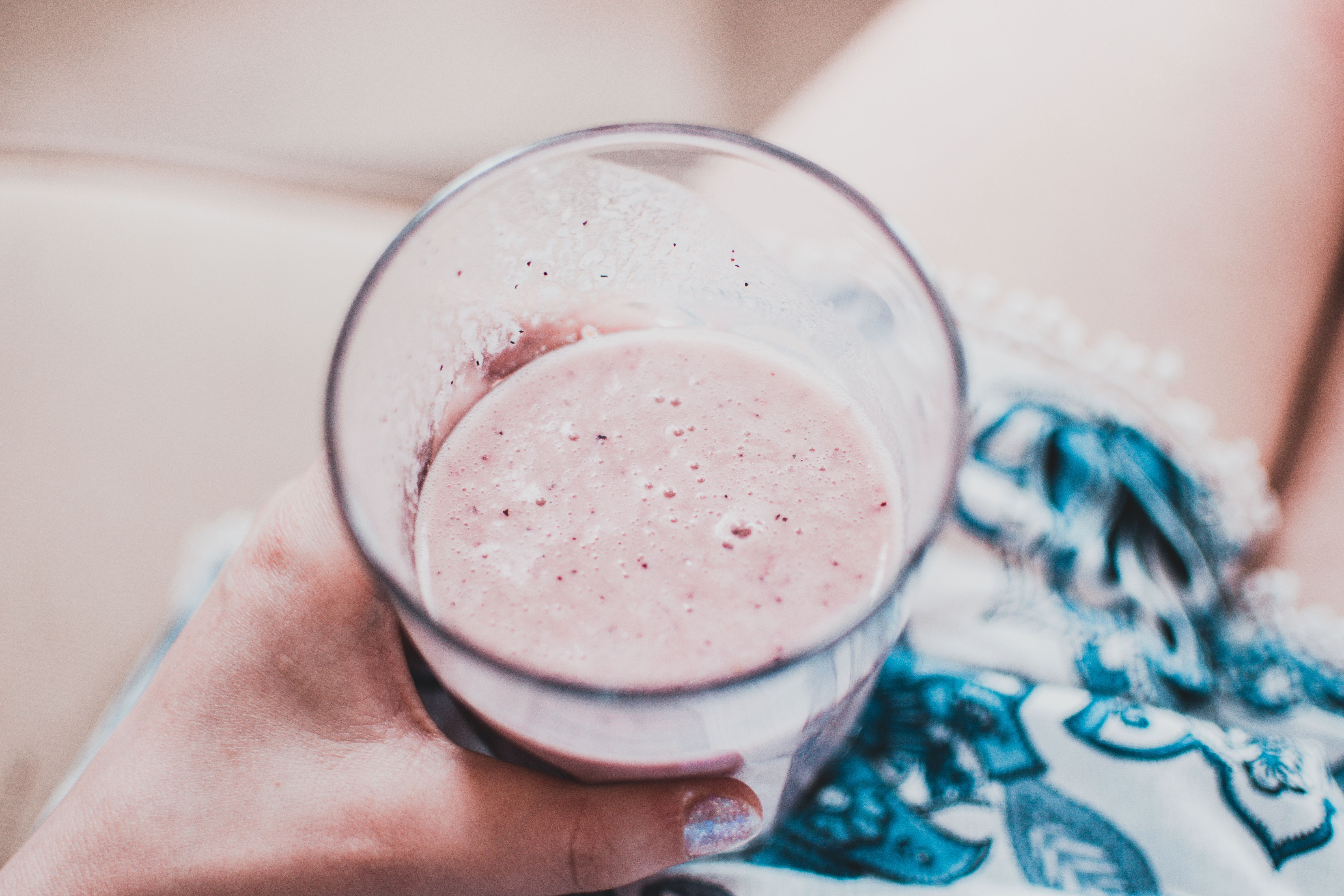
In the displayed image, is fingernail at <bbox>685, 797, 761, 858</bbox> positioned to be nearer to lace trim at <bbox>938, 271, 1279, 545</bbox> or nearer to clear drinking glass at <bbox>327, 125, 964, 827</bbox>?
clear drinking glass at <bbox>327, 125, 964, 827</bbox>

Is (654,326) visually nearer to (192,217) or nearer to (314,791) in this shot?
(314,791)

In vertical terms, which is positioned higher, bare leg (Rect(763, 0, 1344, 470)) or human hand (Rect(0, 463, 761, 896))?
bare leg (Rect(763, 0, 1344, 470))

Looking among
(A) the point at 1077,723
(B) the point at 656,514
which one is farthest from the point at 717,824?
(A) the point at 1077,723

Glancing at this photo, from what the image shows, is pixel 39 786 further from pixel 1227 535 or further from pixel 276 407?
pixel 1227 535

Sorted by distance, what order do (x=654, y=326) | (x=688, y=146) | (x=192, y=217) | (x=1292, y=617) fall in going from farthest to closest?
(x=192, y=217) < (x=1292, y=617) < (x=654, y=326) < (x=688, y=146)

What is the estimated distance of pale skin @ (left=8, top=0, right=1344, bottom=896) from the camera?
53 centimetres

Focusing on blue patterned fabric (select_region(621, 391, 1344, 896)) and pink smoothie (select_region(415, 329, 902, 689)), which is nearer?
pink smoothie (select_region(415, 329, 902, 689))

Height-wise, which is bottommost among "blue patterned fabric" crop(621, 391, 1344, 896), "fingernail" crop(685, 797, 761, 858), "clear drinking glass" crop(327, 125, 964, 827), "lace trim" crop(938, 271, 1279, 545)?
"blue patterned fabric" crop(621, 391, 1344, 896)

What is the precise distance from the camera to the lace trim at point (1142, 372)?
77 centimetres

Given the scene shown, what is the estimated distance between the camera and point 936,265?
31.6 inches

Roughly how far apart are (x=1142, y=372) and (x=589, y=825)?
587 millimetres

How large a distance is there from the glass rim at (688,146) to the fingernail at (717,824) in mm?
96

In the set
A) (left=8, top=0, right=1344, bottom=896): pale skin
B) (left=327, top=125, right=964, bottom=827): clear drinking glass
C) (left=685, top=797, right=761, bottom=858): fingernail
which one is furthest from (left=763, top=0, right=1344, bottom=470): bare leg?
(left=685, top=797, right=761, bottom=858): fingernail

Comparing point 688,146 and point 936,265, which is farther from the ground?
point 688,146
